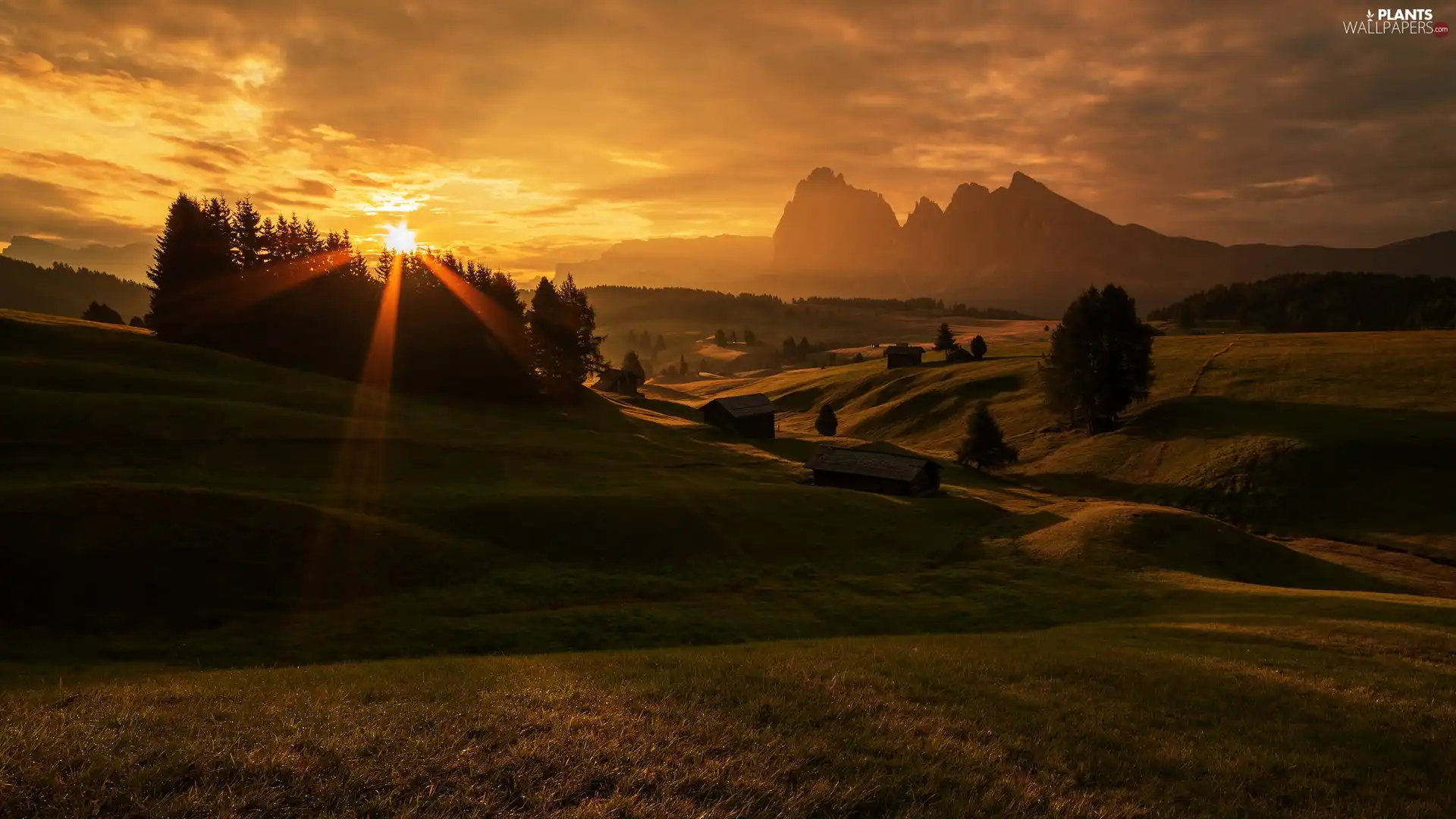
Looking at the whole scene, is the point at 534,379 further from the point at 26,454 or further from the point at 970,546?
the point at 970,546

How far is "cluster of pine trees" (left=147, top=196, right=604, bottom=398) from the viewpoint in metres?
76.8

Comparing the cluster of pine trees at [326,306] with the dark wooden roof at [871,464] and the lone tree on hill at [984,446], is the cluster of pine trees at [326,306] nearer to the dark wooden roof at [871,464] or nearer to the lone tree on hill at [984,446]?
the dark wooden roof at [871,464]

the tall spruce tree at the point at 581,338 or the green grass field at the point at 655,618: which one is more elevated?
the tall spruce tree at the point at 581,338

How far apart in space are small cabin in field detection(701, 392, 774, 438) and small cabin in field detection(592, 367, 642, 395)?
32694 millimetres

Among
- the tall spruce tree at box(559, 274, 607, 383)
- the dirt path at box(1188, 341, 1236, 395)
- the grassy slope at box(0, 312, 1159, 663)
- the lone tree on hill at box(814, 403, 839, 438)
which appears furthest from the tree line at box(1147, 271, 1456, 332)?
the grassy slope at box(0, 312, 1159, 663)

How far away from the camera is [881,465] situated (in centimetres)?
6328

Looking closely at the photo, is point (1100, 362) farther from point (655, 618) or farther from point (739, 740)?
point (739, 740)

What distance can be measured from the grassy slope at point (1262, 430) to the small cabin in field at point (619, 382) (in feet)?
99.1

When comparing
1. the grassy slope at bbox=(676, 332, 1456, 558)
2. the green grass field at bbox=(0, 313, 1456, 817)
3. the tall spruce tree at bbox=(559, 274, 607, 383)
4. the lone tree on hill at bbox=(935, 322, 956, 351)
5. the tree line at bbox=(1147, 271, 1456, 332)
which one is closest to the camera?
the green grass field at bbox=(0, 313, 1456, 817)

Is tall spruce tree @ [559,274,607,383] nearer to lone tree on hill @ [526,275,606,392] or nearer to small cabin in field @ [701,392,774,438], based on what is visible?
lone tree on hill @ [526,275,606,392]

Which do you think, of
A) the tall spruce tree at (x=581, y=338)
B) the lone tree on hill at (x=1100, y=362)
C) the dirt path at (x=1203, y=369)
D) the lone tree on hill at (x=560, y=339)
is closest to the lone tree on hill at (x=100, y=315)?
the lone tree on hill at (x=560, y=339)

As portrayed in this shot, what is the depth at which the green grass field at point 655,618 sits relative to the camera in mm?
9656

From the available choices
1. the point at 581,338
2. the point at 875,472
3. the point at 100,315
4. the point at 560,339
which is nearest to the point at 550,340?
the point at 560,339

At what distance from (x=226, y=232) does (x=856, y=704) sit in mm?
97608
